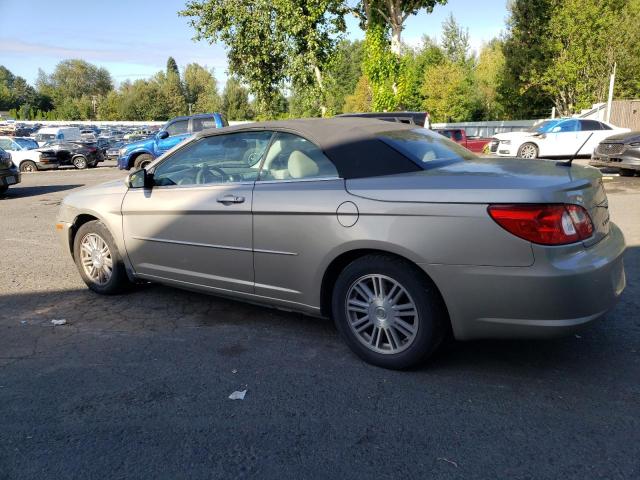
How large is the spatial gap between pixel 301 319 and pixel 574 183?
2334 millimetres

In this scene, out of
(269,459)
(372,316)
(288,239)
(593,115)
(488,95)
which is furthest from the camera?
(488,95)

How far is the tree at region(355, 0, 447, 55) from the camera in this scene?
79.8 feet

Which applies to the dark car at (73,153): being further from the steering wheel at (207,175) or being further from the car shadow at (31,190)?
the steering wheel at (207,175)

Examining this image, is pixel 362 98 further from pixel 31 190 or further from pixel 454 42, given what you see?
pixel 31 190

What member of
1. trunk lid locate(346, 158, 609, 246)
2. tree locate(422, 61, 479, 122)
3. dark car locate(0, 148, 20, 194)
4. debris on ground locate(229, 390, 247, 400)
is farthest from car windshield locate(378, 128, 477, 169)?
tree locate(422, 61, 479, 122)

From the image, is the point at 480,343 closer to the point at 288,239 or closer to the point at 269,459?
the point at 288,239

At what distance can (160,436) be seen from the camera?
2779 mm

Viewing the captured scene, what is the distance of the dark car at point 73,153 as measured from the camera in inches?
979

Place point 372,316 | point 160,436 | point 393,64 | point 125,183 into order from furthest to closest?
point 393,64 < point 125,183 < point 372,316 < point 160,436

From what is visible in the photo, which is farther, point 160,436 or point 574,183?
point 574,183

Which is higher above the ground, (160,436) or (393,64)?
(393,64)

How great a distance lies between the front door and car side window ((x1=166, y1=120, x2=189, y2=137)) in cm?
1382

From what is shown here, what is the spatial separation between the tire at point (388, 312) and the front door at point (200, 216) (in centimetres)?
85

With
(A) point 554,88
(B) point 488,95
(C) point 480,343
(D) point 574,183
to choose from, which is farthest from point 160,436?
(B) point 488,95
